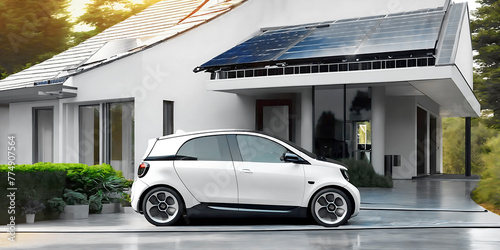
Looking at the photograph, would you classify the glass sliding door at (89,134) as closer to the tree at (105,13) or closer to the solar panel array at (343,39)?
the solar panel array at (343,39)

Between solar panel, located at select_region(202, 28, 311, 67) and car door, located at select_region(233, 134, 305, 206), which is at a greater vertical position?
solar panel, located at select_region(202, 28, 311, 67)

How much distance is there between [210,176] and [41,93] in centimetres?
1001

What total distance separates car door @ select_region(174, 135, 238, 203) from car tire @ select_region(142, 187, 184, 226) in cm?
34

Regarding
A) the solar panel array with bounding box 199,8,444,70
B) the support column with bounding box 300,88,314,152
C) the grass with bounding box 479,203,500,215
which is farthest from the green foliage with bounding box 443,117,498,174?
the grass with bounding box 479,203,500,215

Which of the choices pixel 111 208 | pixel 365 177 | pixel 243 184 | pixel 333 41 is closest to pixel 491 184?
pixel 365 177

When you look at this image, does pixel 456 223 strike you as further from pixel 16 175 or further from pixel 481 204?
pixel 16 175

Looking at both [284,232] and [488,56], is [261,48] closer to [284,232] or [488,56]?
[284,232]

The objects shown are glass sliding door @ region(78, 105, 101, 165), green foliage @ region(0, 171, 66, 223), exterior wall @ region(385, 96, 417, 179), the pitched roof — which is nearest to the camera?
green foliage @ region(0, 171, 66, 223)

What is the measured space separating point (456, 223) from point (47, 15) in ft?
144

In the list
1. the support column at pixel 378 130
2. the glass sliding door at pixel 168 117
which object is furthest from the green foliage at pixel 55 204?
the support column at pixel 378 130

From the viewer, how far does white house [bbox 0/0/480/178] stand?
19.0m

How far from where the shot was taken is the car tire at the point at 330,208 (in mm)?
11031

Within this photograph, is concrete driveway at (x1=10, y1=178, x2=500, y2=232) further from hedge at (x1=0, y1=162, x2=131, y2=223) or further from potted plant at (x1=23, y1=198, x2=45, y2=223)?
hedge at (x1=0, y1=162, x2=131, y2=223)

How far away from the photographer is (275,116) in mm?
24109
